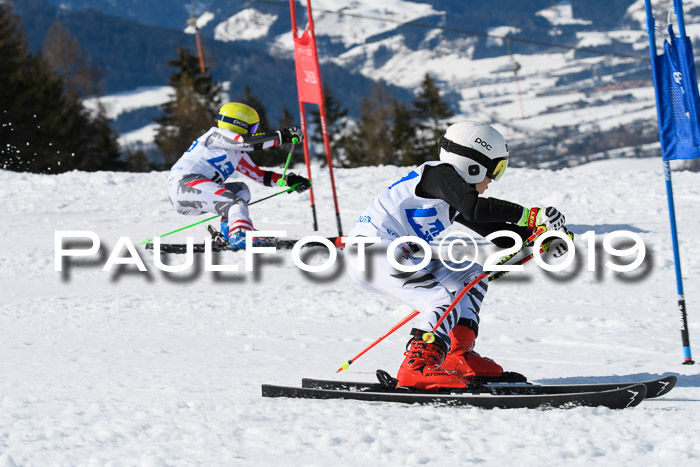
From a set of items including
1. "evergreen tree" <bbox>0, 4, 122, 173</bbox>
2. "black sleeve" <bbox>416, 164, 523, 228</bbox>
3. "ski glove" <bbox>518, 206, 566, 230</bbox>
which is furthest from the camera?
"evergreen tree" <bbox>0, 4, 122, 173</bbox>

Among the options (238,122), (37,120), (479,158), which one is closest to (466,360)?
(479,158)

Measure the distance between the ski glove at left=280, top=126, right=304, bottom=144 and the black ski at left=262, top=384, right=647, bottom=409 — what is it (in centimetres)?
494

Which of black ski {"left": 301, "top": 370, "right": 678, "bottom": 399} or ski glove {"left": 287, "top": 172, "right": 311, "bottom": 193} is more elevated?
ski glove {"left": 287, "top": 172, "right": 311, "bottom": 193}

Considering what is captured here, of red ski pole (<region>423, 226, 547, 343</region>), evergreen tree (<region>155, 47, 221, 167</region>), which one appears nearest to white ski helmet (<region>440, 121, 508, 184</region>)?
red ski pole (<region>423, 226, 547, 343</region>)

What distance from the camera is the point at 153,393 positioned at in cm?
415

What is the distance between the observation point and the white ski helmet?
4074 millimetres

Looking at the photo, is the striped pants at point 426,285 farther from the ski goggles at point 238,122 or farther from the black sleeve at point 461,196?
the ski goggles at point 238,122

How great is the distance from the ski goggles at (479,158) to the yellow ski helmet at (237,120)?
15.5 feet

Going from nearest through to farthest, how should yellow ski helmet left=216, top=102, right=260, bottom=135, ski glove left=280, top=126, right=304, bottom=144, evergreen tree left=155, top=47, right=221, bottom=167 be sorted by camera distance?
yellow ski helmet left=216, top=102, right=260, bottom=135
ski glove left=280, top=126, right=304, bottom=144
evergreen tree left=155, top=47, right=221, bottom=167

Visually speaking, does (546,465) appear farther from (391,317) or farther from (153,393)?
(391,317)

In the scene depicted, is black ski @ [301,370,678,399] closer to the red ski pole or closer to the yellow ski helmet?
the red ski pole

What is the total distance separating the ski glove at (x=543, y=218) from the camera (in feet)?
13.1

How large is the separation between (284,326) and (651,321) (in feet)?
9.13

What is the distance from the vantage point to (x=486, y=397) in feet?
12.7
